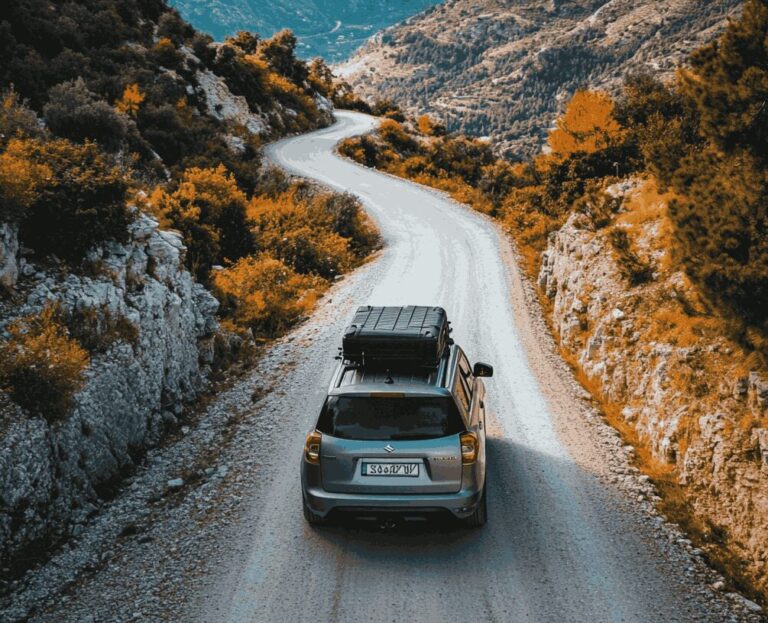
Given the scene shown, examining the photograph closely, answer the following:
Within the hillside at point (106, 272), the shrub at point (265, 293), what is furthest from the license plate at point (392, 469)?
the shrub at point (265, 293)

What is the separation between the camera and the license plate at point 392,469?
20.5ft

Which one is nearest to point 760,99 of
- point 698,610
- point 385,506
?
point 698,610

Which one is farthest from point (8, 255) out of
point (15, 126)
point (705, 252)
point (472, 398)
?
point (705, 252)

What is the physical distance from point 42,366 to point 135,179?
38.9ft

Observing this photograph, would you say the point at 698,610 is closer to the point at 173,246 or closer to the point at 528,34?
the point at 173,246

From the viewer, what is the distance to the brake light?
632cm

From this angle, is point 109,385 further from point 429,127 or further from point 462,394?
point 429,127

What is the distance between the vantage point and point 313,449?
651 centimetres

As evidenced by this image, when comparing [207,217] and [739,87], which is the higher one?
[739,87]

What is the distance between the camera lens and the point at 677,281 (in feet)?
35.0

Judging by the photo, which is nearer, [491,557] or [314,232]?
[491,557]

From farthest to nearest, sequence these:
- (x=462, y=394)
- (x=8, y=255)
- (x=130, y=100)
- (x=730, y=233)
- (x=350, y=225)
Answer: (x=130, y=100) → (x=350, y=225) → (x=8, y=255) → (x=730, y=233) → (x=462, y=394)

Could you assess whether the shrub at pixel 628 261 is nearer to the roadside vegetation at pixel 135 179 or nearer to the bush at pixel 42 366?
the roadside vegetation at pixel 135 179

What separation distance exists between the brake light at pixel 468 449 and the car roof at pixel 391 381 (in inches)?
19.3
